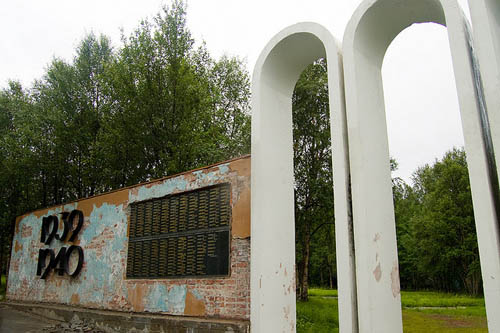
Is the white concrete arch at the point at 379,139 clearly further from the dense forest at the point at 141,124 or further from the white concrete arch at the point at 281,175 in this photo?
the dense forest at the point at 141,124

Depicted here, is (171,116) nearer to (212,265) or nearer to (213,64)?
(213,64)

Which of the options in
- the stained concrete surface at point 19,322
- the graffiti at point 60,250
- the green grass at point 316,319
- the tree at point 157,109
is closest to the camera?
the stained concrete surface at point 19,322

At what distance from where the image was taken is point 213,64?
20500 millimetres

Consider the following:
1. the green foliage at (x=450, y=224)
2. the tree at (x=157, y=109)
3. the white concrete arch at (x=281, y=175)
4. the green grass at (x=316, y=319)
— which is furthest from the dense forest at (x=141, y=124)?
the green foliage at (x=450, y=224)

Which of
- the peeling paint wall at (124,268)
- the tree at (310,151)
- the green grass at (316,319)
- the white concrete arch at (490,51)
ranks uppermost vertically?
the tree at (310,151)

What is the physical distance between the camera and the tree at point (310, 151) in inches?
612

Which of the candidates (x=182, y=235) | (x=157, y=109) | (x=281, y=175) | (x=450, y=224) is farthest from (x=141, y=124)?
(x=450, y=224)

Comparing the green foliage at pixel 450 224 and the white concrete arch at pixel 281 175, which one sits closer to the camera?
the white concrete arch at pixel 281 175

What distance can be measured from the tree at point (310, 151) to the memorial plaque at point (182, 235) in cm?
869

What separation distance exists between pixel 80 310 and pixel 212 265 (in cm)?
406

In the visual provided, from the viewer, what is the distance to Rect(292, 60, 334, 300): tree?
15555 mm

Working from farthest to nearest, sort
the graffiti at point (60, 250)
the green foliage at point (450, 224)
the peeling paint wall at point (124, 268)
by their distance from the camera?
the green foliage at point (450, 224) → the graffiti at point (60, 250) → the peeling paint wall at point (124, 268)

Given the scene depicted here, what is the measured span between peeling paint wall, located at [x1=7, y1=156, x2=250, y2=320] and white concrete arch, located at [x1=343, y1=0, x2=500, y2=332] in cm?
197

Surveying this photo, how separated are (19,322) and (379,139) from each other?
8588 millimetres
